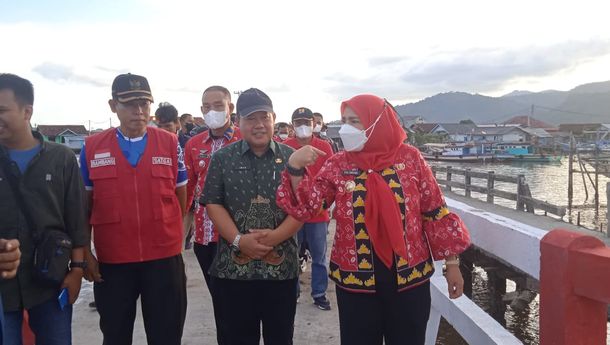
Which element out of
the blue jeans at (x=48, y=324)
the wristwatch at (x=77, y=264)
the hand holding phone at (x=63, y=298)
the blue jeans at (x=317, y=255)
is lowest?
the blue jeans at (x=317, y=255)

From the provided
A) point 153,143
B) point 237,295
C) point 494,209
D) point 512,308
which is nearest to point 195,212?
point 153,143

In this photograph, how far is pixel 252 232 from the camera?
106 inches

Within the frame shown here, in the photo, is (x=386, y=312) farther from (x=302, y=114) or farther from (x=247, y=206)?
(x=302, y=114)

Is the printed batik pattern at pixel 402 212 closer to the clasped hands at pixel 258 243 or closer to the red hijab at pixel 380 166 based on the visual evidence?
the red hijab at pixel 380 166

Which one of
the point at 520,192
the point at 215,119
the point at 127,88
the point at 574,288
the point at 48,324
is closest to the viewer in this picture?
the point at 574,288

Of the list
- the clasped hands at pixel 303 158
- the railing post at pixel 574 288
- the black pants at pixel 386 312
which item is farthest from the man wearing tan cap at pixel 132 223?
the railing post at pixel 574 288

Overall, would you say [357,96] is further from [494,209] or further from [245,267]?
[494,209]

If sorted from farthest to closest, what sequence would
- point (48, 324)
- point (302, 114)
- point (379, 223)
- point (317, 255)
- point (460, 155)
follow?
point (460, 155)
point (302, 114)
point (317, 255)
point (48, 324)
point (379, 223)

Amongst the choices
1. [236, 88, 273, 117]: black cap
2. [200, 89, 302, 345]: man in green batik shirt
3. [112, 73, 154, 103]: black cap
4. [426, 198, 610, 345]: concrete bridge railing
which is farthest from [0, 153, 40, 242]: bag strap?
[426, 198, 610, 345]: concrete bridge railing

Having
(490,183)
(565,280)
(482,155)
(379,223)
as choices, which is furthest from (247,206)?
(482,155)

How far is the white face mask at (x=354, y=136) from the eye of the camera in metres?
2.39

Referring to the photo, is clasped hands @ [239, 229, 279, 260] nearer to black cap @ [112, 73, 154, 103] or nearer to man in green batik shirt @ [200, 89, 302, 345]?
man in green batik shirt @ [200, 89, 302, 345]

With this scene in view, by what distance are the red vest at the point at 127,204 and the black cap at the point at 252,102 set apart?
0.60 meters

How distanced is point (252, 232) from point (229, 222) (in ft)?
0.48
